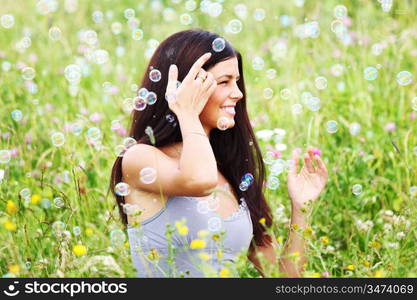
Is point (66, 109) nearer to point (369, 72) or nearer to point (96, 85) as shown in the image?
point (96, 85)

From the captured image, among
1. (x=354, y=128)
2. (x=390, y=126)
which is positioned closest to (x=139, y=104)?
(x=354, y=128)

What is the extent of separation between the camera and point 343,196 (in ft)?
11.4

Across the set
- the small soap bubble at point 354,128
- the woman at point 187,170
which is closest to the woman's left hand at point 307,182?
the woman at point 187,170

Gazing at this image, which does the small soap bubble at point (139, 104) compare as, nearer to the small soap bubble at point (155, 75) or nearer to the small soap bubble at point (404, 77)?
the small soap bubble at point (155, 75)

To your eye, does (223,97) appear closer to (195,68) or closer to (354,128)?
(195,68)

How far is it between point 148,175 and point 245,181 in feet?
1.67

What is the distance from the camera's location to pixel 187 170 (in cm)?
226

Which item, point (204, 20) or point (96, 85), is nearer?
point (96, 85)

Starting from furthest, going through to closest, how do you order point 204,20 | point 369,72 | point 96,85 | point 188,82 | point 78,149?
point 204,20 < point 96,85 < point 78,149 < point 369,72 < point 188,82

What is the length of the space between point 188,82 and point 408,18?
3.19 metres

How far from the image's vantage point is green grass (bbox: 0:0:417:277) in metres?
2.67

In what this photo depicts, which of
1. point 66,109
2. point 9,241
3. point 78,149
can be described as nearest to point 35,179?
point 78,149

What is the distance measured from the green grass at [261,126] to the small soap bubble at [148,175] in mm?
226

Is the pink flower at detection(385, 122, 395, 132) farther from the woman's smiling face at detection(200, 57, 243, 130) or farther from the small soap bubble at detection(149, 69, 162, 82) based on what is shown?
the small soap bubble at detection(149, 69, 162, 82)
